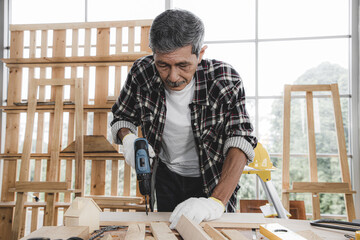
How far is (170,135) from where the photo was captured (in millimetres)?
1396

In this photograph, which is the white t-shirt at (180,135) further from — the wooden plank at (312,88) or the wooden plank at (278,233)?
the wooden plank at (312,88)

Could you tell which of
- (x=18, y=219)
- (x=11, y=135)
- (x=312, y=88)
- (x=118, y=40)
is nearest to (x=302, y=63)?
(x=312, y=88)

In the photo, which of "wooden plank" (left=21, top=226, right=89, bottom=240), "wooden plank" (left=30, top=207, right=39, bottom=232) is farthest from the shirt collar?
"wooden plank" (left=30, top=207, right=39, bottom=232)

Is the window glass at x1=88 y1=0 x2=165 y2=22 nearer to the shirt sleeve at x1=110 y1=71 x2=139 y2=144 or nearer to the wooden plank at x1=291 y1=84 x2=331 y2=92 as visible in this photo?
the wooden plank at x1=291 y1=84 x2=331 y2=92

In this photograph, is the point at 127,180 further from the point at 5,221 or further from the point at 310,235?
the point at 310,235

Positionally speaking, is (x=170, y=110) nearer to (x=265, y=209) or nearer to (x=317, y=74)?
(x=265, y=209)

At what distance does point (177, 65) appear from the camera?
A: 1112mm

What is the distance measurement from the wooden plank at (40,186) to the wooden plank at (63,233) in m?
1.77

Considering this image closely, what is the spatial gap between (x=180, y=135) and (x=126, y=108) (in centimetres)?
31

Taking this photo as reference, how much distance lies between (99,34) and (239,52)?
1560mm

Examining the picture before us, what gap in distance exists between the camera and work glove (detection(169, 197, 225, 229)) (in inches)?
38.2

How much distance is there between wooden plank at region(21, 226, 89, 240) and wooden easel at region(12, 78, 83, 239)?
179cm

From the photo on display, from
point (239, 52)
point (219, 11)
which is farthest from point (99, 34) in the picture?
point (239, 52)

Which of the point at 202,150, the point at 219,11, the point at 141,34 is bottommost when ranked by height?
the point at 202,150
